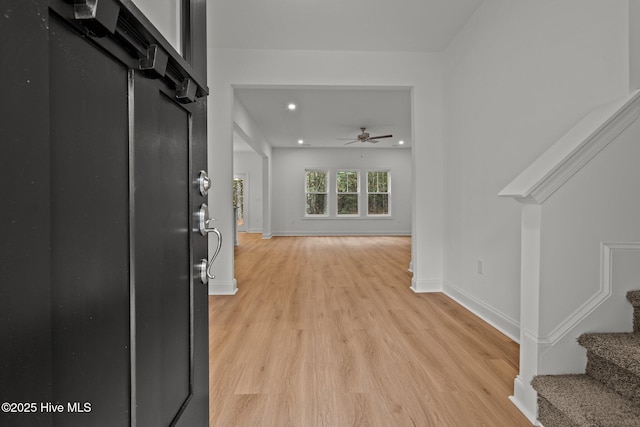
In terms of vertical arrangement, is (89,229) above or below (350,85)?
below

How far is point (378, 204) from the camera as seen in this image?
10.5 metres

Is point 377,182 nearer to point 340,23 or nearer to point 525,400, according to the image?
point 340,23

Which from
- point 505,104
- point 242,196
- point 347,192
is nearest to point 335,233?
point 347,192

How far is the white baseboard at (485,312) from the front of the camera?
2.32 m

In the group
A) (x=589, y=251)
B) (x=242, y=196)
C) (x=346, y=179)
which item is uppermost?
(x=346, y=179)

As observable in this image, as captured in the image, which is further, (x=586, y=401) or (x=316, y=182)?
(x=316, y=182)

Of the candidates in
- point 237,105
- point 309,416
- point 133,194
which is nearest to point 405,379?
point 309,416

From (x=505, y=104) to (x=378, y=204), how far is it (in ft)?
26.4

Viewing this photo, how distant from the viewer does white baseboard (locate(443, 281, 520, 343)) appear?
7.61 ft

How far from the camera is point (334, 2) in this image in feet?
9.15

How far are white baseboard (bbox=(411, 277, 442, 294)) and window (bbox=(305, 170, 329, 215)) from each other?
6.87 metres

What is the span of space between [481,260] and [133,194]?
2787mm

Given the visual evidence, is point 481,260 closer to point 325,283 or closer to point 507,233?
point 507,233

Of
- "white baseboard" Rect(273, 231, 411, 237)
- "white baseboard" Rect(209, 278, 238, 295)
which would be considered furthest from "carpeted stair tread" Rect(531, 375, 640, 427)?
"white baseboard" Rect(273, 231, 411, 237)
